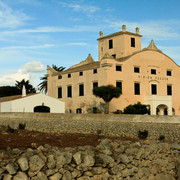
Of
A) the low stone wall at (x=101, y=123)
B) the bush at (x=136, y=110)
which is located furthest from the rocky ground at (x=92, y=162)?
the bush at (x=136, y=110)

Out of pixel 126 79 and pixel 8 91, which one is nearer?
pixel 126 79

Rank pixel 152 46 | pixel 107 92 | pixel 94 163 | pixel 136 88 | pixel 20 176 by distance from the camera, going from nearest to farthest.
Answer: pixel 20 176, pixel 94 163, pixel 107 92, pixel 136 88, pixel 152 46

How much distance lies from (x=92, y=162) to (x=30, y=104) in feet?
104

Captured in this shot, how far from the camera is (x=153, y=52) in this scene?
4400cm

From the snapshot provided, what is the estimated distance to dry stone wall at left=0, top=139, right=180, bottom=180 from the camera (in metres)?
6.89

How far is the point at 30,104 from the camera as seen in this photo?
38.9 m

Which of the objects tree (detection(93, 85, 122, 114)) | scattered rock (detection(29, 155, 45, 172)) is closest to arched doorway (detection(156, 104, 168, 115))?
tree (detection(93, 85, 122, 114))

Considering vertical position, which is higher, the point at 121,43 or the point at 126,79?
the point at 121,43

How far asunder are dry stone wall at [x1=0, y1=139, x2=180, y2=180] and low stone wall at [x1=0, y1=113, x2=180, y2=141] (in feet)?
26.5

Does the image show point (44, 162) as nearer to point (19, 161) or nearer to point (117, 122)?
point (19, 161)

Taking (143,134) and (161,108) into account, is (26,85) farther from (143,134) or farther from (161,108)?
(143,134)

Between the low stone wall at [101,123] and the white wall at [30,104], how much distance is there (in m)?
2.85

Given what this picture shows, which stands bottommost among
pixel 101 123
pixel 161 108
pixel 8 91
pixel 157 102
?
pixel 101 123

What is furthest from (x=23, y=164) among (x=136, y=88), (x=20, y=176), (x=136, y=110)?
(x=136, y=88)
